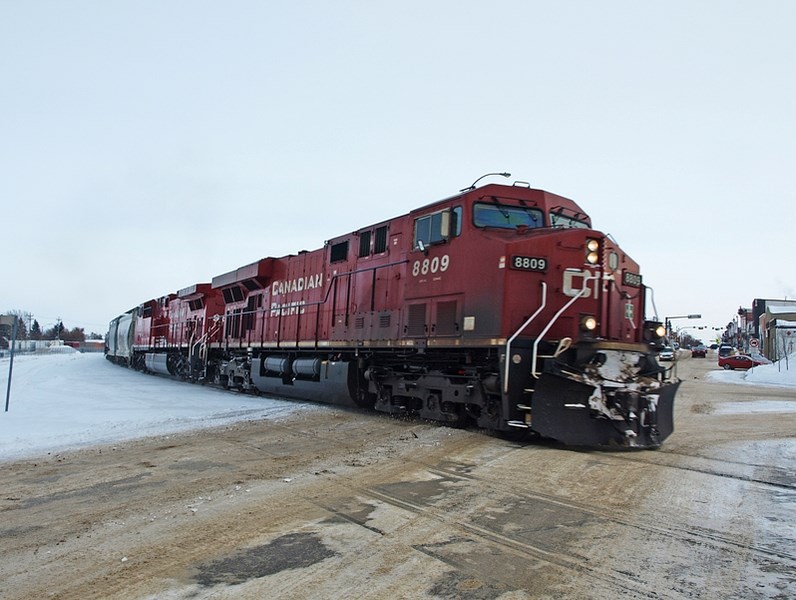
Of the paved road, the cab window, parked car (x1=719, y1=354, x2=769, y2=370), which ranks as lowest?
the paved road

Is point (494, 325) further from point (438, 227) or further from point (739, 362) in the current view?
point (739, 362)

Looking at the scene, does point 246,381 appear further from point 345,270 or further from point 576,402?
point 576,402

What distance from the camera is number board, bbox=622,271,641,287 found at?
8.80 metres

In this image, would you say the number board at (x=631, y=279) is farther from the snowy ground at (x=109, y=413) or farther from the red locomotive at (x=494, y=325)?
the snowy ground at (x=109, y=413)

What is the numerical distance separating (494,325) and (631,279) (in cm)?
244

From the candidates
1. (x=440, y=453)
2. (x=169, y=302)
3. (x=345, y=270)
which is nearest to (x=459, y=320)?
(x=440, y=453)

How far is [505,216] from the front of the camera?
8.98 m

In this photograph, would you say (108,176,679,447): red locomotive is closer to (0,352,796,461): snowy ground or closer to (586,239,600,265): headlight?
(586,239,600,265): headlight

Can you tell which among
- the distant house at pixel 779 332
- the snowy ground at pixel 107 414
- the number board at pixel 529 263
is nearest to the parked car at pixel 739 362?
the distant house at pixel 779 332

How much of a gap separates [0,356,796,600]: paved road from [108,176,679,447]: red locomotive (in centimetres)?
63

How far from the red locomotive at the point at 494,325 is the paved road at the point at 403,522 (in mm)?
628

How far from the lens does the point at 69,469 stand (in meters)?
6.86

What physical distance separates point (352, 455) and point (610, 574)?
14.2 feet

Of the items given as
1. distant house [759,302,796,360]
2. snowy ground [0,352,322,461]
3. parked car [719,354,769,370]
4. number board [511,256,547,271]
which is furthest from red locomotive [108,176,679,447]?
parked car [719,354,769,370]
